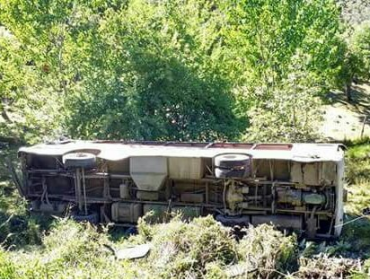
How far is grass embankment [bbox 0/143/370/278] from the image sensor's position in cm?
751

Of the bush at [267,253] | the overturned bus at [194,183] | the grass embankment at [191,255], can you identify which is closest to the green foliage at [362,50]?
the overturned bus at [194,183]

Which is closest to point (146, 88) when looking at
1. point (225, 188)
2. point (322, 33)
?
point (225, 188)

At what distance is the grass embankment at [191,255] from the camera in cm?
751

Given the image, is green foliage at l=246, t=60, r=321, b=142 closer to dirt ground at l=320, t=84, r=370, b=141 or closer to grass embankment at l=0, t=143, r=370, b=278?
grass embankment at l=0, t=143, r=370, b=278

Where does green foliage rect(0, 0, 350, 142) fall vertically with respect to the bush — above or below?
above

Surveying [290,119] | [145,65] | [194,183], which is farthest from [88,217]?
[290,119]

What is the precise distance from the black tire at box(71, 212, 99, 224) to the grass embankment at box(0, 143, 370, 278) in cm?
107

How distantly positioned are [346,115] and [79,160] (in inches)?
936

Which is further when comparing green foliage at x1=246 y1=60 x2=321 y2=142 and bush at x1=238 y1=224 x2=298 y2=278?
green foliage at x1=246 y1=60 x2=321 y2=142

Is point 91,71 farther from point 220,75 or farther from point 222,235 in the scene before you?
point 222,235

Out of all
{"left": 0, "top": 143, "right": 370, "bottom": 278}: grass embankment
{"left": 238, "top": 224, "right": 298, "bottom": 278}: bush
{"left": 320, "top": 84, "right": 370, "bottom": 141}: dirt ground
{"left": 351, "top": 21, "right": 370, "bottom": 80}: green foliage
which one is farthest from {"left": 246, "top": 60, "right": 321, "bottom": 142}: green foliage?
{"left": 351, "top": 21, "right": 370, "bottom": 80}: green foliage

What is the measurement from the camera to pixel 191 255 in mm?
8172

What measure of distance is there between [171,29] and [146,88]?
2.76m

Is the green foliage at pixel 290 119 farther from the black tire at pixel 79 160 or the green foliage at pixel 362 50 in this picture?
the green foliage at pixel 362 50
